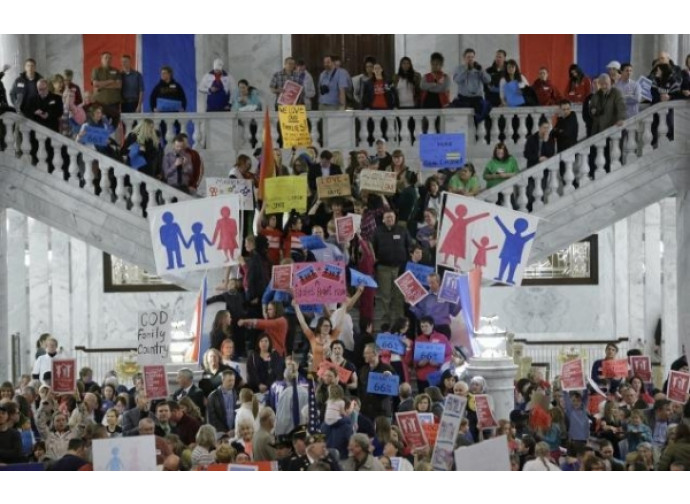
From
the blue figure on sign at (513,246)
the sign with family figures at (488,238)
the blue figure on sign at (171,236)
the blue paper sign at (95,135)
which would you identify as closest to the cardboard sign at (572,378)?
the sign with family figures at (488,238)

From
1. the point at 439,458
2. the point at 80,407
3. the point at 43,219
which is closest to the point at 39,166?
the point at 43,219

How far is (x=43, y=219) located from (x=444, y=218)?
6.56 meters

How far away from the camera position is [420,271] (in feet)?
68.8

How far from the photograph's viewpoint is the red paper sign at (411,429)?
55.3ft

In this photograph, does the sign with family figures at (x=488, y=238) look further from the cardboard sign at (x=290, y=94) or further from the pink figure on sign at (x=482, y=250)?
the cardboard sign at (x=290, y=94)

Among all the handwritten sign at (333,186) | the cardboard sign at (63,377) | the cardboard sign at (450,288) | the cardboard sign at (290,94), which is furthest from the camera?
the cardboard sign at (290,94)

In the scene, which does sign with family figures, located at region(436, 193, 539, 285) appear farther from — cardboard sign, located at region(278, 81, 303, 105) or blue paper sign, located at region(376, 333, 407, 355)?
cardboard sign, located at region(278, 81, 303, 105)

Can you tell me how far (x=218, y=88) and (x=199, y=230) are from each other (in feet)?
17.2

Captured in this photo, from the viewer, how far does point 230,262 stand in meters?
21.0

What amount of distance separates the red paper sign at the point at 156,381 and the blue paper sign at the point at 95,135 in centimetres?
631

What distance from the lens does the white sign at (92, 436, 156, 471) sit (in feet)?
49.8

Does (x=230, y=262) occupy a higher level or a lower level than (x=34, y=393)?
higher

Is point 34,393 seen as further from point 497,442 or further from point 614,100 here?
point 614,100

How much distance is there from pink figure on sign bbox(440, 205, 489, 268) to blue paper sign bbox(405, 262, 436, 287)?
1.01ft
